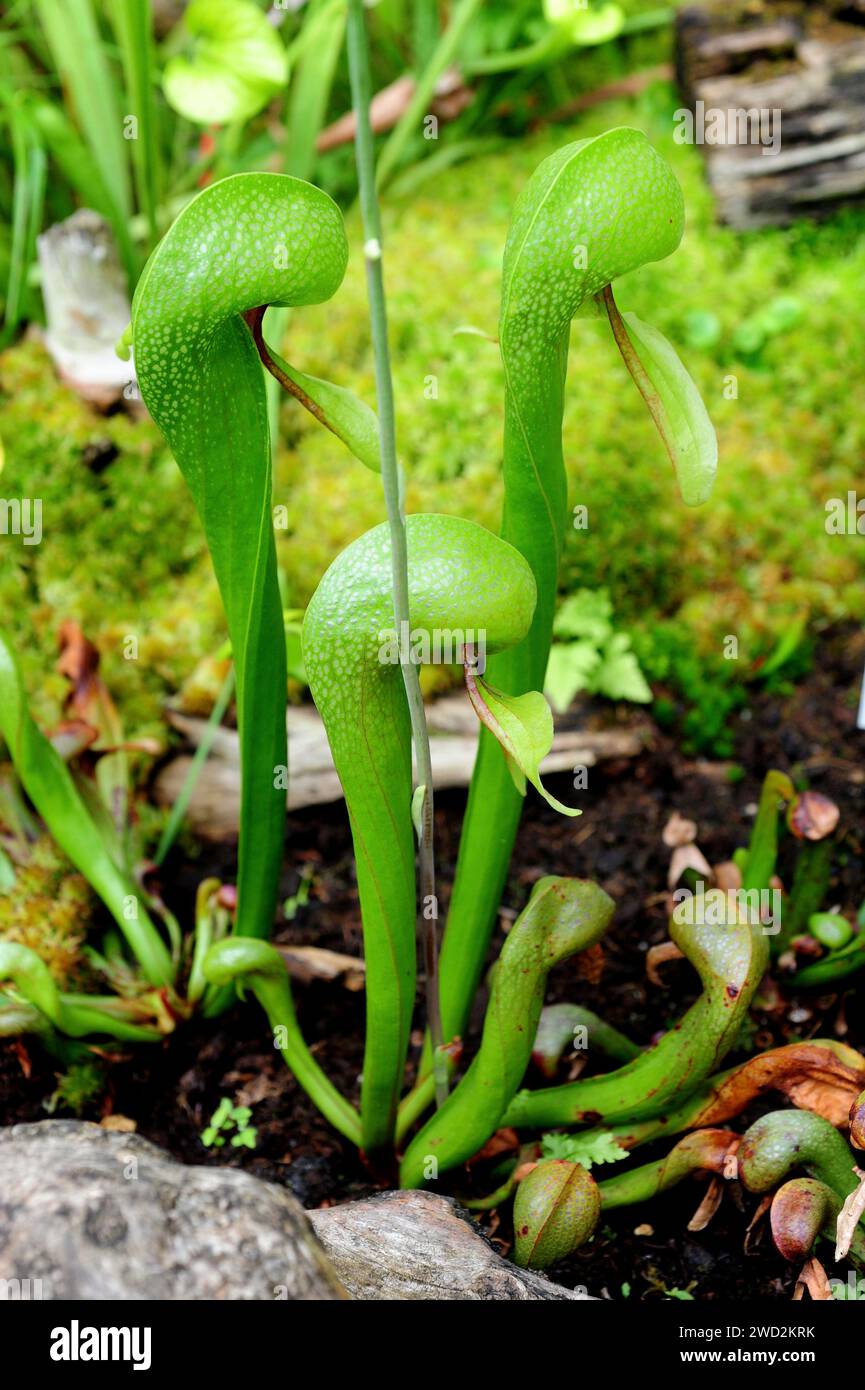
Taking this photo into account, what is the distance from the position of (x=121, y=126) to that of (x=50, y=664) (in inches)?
62.2

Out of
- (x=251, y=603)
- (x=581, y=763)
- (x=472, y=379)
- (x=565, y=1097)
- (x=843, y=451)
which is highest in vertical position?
(x=472, y=379)

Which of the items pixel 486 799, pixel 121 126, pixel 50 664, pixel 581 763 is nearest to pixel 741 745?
pixel 581 763

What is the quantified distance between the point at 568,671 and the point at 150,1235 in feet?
4.96

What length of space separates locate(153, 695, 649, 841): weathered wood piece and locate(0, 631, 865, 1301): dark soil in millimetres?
63

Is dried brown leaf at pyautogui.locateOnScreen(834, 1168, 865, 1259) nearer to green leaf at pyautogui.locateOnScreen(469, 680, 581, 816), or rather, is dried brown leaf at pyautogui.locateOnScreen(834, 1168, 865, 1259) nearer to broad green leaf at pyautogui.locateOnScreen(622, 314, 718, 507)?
green leaf at pyautogui.locateOnScreen(469, 680, 581, 816)

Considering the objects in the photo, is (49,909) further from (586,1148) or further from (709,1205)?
(709,1205)

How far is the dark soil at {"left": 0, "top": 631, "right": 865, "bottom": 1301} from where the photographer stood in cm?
148

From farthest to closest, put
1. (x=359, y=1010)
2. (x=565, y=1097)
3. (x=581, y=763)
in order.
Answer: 1. (x=581, y=763)
2. (x=359, y=1010)
3. (x=565, y=1097)

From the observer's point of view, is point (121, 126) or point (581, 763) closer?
point (581, 763)

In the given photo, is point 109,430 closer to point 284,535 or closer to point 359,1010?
point 284,535

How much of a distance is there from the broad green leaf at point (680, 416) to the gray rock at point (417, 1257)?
0.89 metres

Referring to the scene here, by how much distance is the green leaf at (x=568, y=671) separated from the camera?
224 centimetres

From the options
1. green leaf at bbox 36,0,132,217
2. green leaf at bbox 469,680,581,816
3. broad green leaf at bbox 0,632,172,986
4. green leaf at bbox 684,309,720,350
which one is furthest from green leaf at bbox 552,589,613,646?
green leaf at bbox 36,0,132,217

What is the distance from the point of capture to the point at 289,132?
292cm
